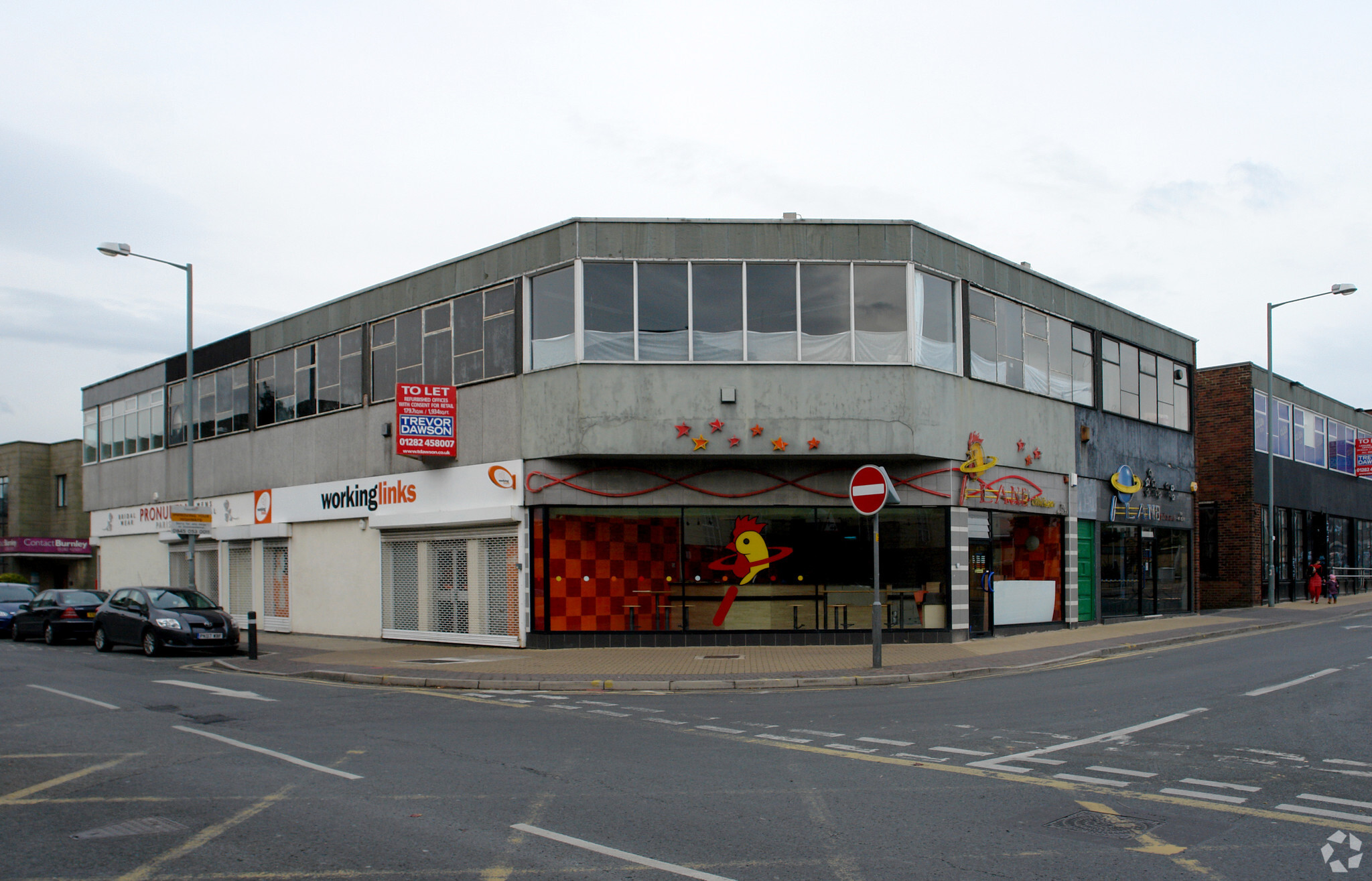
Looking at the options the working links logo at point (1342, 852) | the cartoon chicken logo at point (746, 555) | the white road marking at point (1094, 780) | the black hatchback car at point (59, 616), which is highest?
the cartoon chicken logo at point (746, 555)

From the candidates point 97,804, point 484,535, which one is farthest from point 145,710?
point 484,535

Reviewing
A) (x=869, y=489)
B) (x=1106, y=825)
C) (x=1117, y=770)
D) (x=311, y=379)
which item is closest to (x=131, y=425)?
(x=311, y=379)

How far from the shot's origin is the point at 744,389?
19.9m

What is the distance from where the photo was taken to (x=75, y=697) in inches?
561

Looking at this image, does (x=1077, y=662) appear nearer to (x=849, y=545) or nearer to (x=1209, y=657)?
(x=1209, y=657)

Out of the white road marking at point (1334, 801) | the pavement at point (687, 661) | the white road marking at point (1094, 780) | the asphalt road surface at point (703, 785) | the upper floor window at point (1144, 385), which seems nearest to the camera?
the asphalt road surface at point (703, 785)

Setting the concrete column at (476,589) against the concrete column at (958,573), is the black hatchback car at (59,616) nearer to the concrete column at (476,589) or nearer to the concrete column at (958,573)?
the concrete column at (476,589)

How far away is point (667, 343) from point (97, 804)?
13894mm

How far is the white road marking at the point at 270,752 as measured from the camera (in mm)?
8730

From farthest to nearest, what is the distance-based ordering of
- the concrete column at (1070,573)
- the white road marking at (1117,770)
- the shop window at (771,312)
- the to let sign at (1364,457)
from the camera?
the to let sign at (1364,457)
the concrete column at (1070,573)
the shop window at (771,312)
the white road marking at (1117,770)

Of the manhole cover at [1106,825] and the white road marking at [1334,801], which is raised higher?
the manhole cover at [1106,825]

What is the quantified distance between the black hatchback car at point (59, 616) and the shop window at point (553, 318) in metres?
14.1

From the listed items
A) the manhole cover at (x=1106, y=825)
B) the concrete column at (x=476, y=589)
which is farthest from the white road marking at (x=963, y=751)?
the concrete column at (x=476, y=589)

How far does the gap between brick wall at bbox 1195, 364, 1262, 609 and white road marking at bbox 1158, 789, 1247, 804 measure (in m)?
28.7
